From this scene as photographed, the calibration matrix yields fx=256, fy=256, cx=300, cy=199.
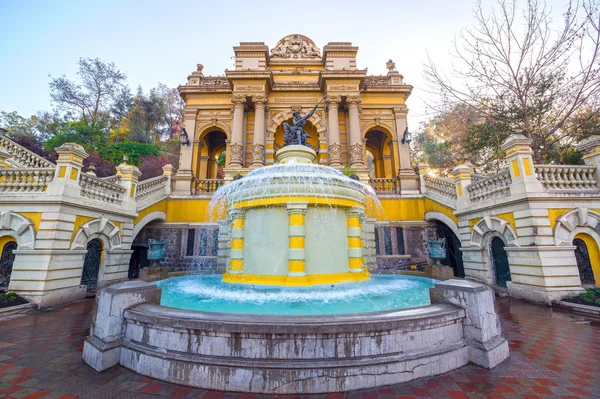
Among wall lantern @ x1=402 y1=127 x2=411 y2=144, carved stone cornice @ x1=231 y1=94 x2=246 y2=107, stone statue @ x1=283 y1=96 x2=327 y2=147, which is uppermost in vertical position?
carved stone cornice @ x1=231 y1=94 x2=246 y2=107

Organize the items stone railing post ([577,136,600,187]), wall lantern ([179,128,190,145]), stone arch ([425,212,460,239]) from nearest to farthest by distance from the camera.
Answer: stone railing post ([577,136,600,187]), stone arch ([425,212,460,239]), wall lantern ([179,128,190,145])

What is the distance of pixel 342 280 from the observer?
716 cm

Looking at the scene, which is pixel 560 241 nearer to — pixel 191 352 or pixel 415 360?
pixel 415 360

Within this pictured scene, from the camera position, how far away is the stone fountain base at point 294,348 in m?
2.84

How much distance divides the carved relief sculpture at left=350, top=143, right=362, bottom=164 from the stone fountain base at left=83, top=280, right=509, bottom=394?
546 inches

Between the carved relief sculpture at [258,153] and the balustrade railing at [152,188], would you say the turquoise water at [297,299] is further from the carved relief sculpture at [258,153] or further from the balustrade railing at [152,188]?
the carved relief sculpture at [258,153]

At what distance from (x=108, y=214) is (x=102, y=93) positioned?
36717 millimetres

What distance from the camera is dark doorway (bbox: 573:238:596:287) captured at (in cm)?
796

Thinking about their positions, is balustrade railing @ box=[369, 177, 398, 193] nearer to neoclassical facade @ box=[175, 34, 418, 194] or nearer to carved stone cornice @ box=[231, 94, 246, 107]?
neoclassical facade @ box=[175, 34, 418, 194]

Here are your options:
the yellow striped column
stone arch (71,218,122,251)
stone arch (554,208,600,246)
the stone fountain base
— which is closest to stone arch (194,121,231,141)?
stone arch (71,218,122,251)

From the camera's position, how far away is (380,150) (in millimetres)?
22172

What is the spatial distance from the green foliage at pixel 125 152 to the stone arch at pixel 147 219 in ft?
60.5

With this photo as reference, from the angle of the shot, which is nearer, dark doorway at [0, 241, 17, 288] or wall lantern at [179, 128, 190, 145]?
dark doorway at [0, 241, 17, 288]

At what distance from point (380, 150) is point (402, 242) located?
10386 millimetres
